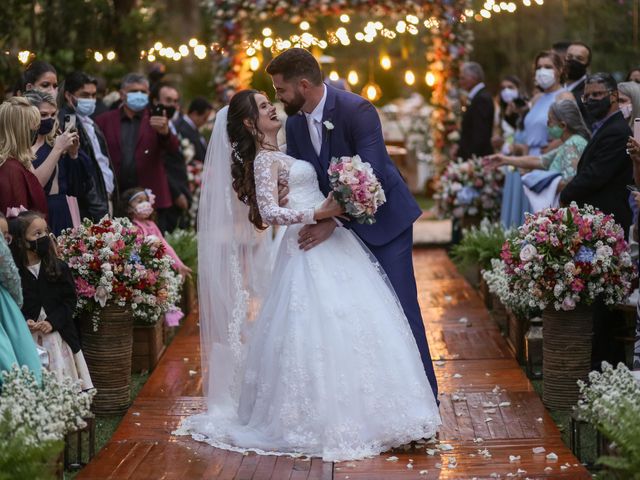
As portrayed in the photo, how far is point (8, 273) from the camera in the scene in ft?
19.0

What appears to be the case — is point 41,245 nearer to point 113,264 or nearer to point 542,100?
point 113,264

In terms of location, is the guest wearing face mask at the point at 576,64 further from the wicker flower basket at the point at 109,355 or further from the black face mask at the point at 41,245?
the black face mask at the point at 41,245

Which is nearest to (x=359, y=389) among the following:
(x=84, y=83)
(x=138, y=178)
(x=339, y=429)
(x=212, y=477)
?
(x=339, y=429)

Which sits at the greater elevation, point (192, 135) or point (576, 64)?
point (576, 64)

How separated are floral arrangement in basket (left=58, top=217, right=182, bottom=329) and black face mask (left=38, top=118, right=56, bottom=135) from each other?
73cm

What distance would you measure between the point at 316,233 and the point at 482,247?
4391mm

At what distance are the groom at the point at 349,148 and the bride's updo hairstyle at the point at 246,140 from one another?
0.18 metres

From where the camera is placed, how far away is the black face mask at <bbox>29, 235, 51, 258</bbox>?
624 centimetres

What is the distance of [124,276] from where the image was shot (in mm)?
7145

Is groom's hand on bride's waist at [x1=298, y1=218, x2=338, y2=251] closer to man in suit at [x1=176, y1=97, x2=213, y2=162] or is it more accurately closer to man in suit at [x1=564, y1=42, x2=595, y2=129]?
man in suit at [x1=564, y1=42, x2=595, y2=129]

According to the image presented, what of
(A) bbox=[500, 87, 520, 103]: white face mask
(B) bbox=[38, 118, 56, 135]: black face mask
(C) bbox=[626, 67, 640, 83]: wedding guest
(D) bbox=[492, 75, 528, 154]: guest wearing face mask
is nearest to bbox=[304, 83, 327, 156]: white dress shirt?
(B) bbox=[38, 118, 56, 135]: black face mask

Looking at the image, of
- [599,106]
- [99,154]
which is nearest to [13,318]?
[99,154]

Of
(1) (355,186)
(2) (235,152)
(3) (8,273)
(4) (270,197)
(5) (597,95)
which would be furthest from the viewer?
(5) (597,95)

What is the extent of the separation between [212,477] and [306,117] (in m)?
2.03
